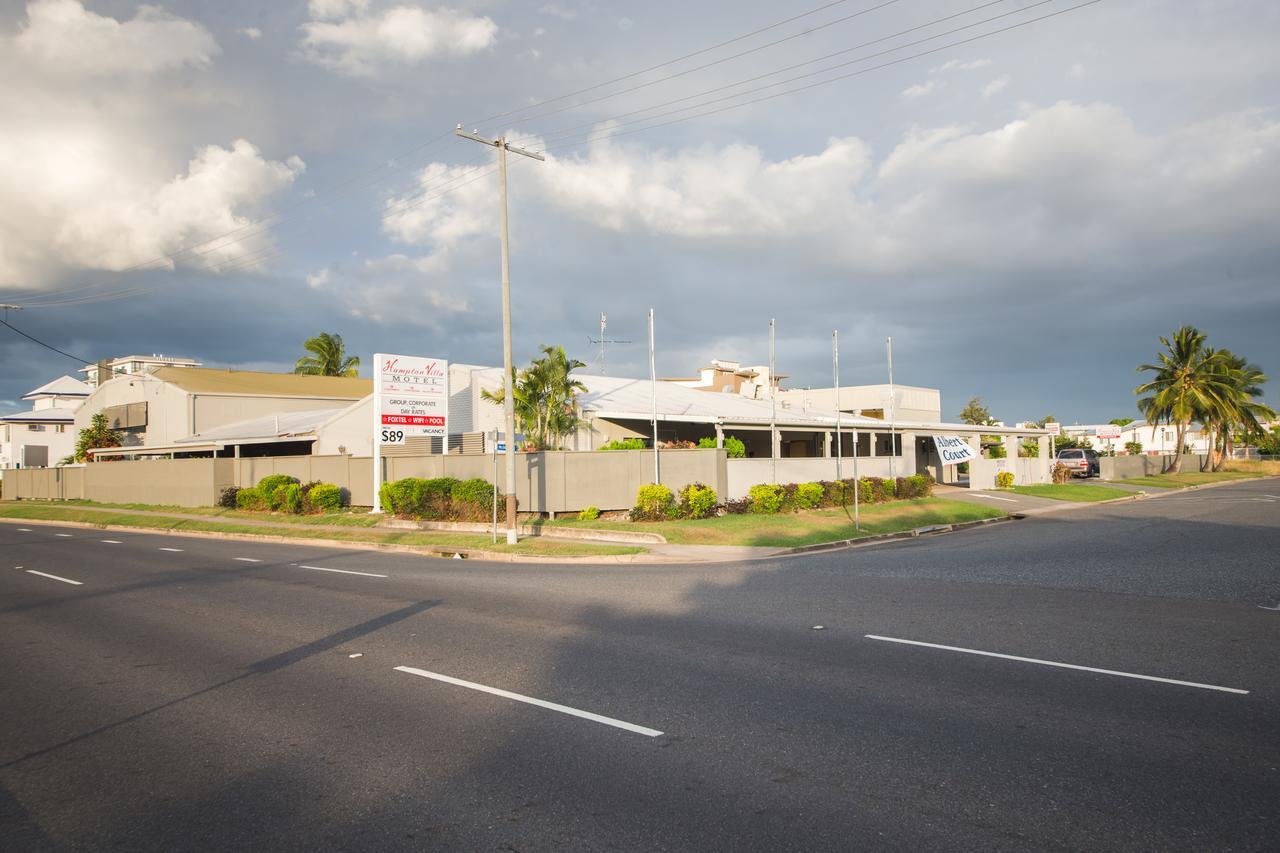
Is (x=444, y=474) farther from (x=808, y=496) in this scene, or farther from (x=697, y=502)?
(x=808, y=496)

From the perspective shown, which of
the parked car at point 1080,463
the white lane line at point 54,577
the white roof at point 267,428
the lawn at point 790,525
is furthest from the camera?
the parked car at point 1080,463

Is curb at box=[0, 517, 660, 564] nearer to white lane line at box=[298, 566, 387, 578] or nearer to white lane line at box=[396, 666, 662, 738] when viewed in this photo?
white lane line at box=[298, 566, 387, 578]

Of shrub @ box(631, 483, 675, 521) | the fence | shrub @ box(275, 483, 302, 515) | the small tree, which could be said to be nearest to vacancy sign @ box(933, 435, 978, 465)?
the fence

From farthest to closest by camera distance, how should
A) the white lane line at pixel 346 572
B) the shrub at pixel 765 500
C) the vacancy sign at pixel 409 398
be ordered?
the vacancy sign at pixel 409 398 < the shrub at pixel 765 500 < the white lane line at pixel 346 572

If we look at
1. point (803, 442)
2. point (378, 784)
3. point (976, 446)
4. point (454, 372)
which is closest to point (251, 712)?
point (378, 784)

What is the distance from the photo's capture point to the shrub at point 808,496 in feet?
85.4

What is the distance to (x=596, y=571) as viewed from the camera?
619 inches

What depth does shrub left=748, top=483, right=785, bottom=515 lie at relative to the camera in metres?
24.8

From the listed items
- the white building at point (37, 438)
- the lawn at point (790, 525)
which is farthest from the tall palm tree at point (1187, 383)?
the white building at point (37, 438)

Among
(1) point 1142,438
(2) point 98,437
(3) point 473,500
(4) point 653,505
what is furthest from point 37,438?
(1) point 1142,438

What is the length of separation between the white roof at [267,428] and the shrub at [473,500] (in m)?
12.1

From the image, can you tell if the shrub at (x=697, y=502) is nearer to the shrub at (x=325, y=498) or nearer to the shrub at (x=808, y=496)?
the shrub at (x=808, y=496)

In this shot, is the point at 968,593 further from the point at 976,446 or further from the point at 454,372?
the point at 976,446

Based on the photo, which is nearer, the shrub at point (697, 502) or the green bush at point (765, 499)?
the shrub at point (697, 502)
